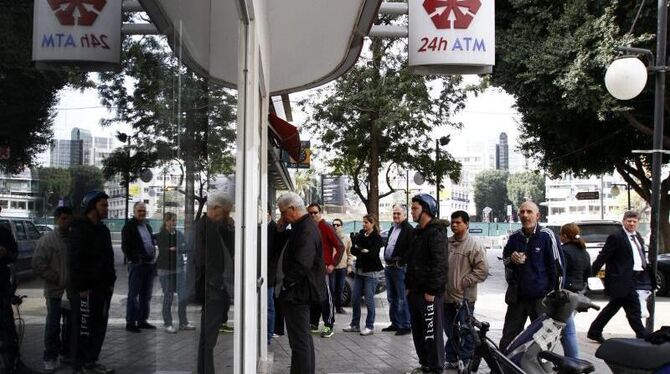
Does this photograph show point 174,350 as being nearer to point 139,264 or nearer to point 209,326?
point 139,264

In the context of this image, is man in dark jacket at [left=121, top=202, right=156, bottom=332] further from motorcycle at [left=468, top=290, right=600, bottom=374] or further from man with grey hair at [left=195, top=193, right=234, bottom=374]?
motorcycle at [left=468, top=290, right=600, bottom=374]

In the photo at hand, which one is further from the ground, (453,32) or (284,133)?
(453,32)

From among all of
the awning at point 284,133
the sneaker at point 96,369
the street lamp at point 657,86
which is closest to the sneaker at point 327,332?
the awning at point 284,133

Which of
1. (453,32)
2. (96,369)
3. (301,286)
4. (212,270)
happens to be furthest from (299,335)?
(96,369)

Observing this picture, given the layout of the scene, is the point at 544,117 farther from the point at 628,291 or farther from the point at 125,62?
the point at 125,62

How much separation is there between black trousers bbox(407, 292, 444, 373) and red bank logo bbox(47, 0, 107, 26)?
5.81 metres

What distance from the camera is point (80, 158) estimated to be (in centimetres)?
97

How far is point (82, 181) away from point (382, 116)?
67.7ft

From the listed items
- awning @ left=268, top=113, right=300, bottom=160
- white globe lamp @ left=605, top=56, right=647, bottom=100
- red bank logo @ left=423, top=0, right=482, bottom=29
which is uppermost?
red bank logo @ left=423, top=0, right=482, bottom=29

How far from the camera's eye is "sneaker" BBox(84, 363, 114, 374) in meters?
1.00

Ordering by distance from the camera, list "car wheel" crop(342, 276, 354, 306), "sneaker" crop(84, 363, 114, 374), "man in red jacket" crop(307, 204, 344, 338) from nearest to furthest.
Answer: "sneaker" crop(84, 363, 114, 374)
"man in red jacket" crop(307, 204, 344, 338)
"car wheel" crop(342, 276, 354, 306)

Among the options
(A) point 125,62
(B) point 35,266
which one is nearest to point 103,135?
(A) point 125,62

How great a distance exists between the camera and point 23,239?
813mm

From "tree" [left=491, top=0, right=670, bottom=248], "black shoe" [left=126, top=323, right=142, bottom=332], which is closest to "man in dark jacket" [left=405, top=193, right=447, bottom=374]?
"black shoe" [left=126, top=323, right=142, bottom=332]
